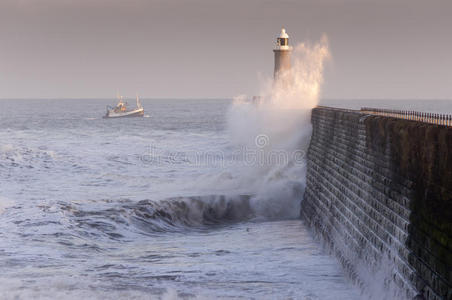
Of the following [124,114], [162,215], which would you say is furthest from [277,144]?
[124,114]

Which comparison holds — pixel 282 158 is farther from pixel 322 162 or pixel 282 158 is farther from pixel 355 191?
pixel 355 191

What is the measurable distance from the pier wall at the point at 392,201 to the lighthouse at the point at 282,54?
24.3m

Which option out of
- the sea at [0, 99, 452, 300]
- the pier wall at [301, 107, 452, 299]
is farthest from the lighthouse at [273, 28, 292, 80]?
the pier wall at [301, 107, 452, 299]

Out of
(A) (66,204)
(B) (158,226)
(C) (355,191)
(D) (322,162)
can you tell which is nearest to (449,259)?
(C) (355,191)

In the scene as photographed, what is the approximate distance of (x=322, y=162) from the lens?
57.4ft

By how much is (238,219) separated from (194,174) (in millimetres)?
9196

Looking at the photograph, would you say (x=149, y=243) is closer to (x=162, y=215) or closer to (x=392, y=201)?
(x=162, y=215)

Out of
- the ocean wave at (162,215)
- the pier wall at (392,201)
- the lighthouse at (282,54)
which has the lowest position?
the ocean wave at (162,215)

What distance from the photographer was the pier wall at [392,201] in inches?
289

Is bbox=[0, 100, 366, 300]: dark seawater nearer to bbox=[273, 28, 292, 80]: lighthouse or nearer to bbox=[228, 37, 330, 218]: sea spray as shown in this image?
bbox=[228, 37, 330, 218]: sea spray

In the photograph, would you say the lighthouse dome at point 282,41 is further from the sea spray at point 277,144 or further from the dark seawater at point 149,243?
the dark seawater at point 149,243

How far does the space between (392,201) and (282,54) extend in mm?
31692

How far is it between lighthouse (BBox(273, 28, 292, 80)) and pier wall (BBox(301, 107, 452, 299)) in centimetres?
2431

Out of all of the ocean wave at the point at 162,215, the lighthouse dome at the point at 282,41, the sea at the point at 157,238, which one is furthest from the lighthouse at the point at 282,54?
the ocean wave at the point at 162,215
